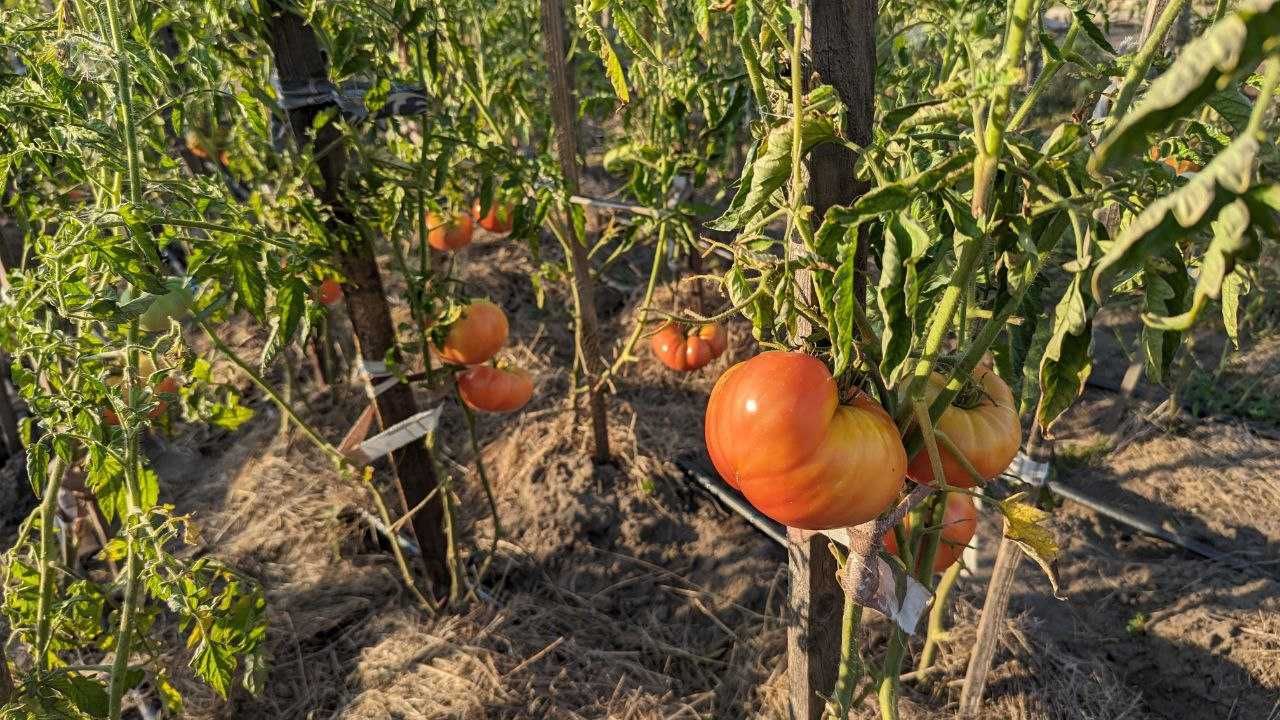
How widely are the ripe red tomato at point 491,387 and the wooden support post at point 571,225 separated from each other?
501mm

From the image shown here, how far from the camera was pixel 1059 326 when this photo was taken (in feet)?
2.27

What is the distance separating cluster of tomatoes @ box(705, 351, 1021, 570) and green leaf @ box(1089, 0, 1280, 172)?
0.40 meters

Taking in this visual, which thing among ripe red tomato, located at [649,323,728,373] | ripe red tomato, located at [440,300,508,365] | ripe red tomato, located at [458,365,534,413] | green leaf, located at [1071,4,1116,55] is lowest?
ripe red tomato, located at [649,323,728,373]

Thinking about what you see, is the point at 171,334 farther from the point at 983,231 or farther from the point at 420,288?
the point at 983,231

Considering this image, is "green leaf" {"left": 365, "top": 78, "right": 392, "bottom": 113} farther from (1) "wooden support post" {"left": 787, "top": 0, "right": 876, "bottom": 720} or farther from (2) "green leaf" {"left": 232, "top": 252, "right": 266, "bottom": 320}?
(1) "wooden support post" {"left": 787, "top": 0, "right": 876, "bottom": 720}

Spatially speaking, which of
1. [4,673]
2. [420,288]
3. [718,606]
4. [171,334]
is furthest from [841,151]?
[718,606]

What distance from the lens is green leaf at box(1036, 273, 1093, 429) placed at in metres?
0.66

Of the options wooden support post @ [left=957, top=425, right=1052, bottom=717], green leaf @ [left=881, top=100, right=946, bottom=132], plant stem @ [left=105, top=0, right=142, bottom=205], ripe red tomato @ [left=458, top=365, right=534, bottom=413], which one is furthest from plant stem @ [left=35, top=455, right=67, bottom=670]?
wooden support post @ [left=957, top=425, right=1052, bottom=717]

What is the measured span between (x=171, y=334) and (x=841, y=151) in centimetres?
107

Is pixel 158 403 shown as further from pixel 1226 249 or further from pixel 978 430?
pixel 1226 249

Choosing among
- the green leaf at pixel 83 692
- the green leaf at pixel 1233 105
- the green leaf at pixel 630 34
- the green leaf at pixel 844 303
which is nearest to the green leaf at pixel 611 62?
the green leaf at pixel 630 34

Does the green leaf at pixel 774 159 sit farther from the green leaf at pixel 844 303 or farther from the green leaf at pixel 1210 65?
the green leaf at pixel 1210 65

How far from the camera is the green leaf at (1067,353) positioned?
663 millimetres

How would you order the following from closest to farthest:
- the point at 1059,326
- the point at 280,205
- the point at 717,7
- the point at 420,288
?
the point at 1059,326 → the point at 717,7 → the point at 280,205 → the point at 420,288
